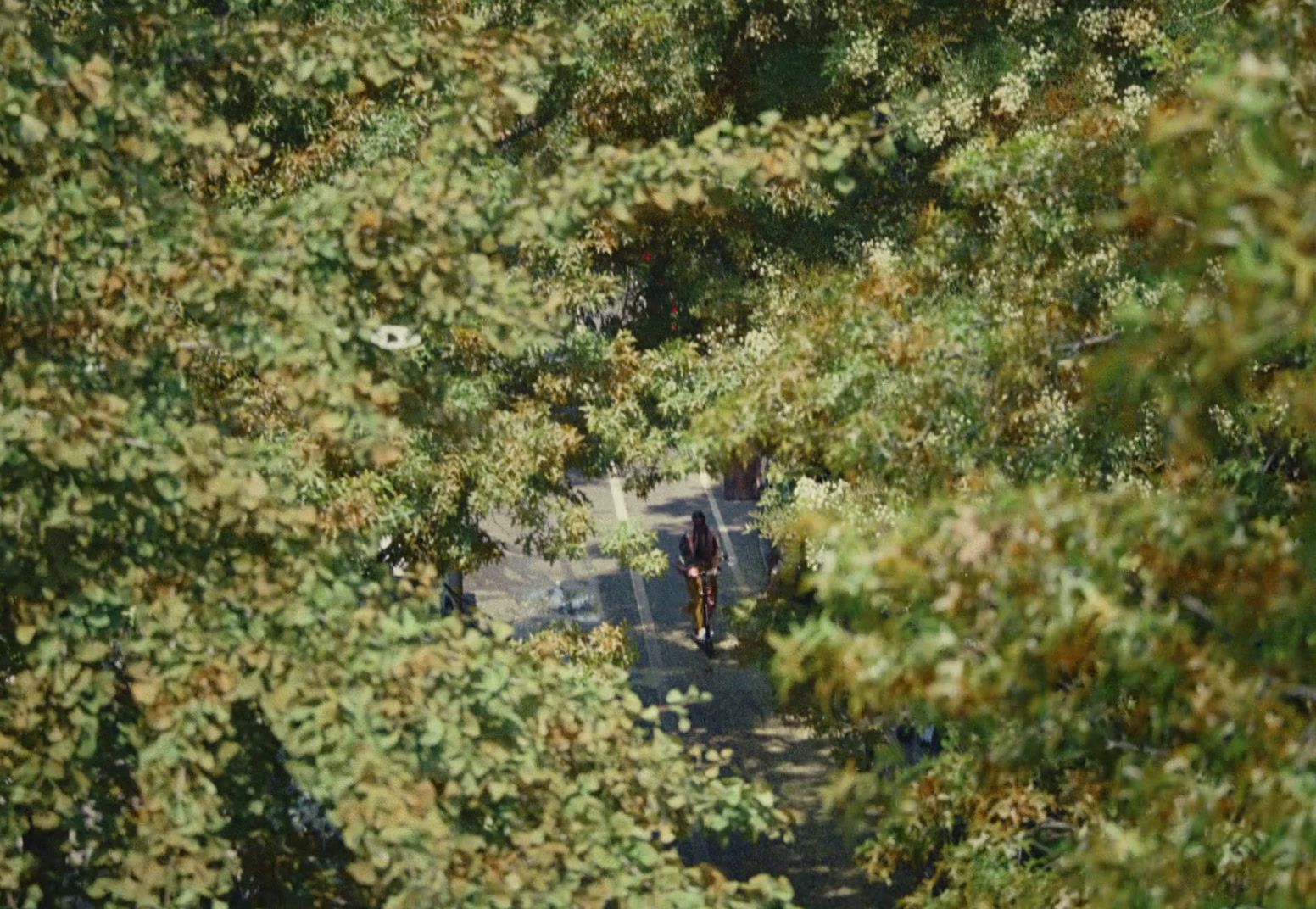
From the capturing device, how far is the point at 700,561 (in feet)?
70.2

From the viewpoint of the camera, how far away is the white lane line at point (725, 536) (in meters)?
25.2

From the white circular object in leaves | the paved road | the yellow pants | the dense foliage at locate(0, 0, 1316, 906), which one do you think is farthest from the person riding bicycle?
the white circular object in leaves

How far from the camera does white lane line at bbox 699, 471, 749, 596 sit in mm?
25234

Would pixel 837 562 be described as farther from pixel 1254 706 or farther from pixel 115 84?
pixel 115 84

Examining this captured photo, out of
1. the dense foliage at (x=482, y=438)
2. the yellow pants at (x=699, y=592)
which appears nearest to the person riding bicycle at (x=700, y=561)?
the yellow pants at (x=699, y=592)

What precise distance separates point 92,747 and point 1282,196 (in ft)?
13.6

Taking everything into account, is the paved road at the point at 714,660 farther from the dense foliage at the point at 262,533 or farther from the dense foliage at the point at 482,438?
the dense foliage at the point at 262,533

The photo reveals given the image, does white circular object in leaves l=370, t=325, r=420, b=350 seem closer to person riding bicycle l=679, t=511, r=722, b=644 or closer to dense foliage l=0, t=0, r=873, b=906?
dense foliage l=0, t=0, r=873, b=906

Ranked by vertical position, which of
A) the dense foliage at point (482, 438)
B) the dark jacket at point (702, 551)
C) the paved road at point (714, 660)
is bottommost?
the paved road at point (714, 660)

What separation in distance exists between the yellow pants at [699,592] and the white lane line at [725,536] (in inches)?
102

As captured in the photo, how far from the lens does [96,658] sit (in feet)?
19.4

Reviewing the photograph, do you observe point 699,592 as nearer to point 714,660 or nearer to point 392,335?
point 714,660

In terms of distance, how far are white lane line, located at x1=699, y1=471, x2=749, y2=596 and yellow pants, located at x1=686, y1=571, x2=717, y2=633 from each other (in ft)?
8.47

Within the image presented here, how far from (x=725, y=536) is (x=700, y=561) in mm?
5822
